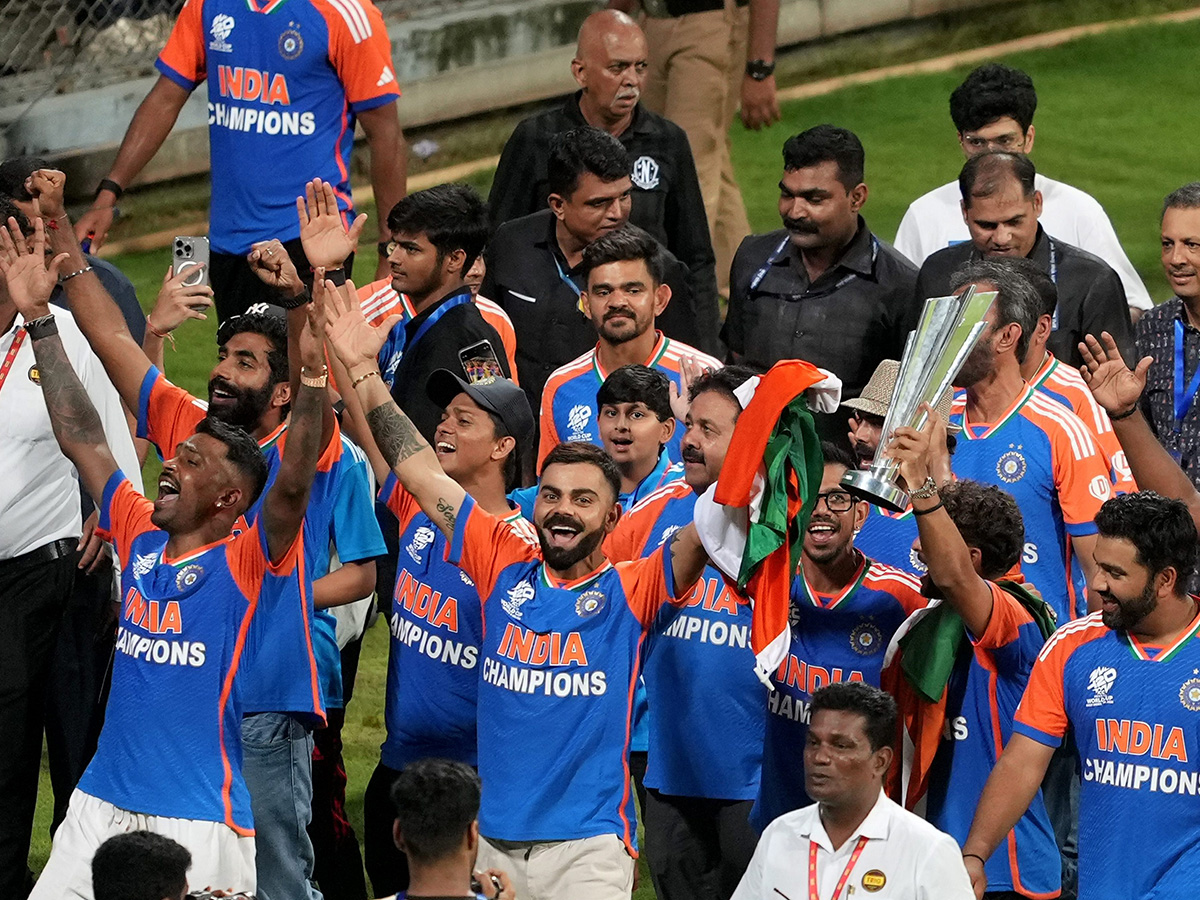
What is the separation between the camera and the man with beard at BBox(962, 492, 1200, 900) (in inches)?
212

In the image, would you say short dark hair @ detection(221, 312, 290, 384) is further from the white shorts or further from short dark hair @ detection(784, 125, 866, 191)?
short dark hair @ detection(784, 125, 866, 191)

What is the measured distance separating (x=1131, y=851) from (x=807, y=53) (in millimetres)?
11057

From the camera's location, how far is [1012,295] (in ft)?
20.8

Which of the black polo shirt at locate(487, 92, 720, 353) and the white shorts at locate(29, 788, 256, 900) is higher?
the black polo shirt at locate(487, 92, 720, 353)

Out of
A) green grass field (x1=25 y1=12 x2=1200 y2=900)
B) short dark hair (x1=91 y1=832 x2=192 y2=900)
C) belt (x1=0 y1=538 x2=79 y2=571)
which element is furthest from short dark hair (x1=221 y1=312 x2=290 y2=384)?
green grass field (x1=25 y1=12 x2=1200 y2=900)

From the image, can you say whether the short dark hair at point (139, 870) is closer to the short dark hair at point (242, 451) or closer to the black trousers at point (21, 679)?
the short dark hair at point (242, 451)

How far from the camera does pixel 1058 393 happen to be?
6.41 metres

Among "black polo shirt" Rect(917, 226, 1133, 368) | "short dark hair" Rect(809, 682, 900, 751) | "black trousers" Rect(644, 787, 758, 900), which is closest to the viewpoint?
"short dark hair" Rect(809, 682, 900, 751)

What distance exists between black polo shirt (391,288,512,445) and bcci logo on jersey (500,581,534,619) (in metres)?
1.29

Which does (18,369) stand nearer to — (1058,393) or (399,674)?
(399,674)

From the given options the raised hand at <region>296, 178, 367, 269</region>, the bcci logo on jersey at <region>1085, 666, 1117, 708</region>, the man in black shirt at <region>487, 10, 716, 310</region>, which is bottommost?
the bcci logo on jersey at <region>1085, 666, 1117, 708</region>

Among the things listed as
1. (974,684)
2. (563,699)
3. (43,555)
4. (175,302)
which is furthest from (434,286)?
(974,684)

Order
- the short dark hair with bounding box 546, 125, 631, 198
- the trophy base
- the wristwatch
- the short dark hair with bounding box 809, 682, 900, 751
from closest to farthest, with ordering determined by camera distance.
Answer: the trophy base → the short dark hair with bounding box 809, 682, 900, 751 → the short dark hair with bounding box 546, 125, 631, 198 → the wristwatch

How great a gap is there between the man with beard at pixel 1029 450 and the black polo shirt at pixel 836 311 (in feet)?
2.99
